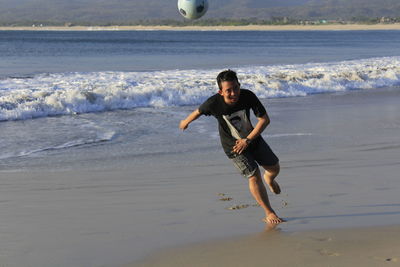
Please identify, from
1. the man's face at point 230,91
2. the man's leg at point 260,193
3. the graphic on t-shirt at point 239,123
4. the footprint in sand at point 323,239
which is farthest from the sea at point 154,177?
the man's face at point 230,91

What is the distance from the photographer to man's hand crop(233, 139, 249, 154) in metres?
6.43

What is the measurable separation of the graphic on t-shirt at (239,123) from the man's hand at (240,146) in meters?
0.08

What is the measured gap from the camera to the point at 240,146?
6434mm

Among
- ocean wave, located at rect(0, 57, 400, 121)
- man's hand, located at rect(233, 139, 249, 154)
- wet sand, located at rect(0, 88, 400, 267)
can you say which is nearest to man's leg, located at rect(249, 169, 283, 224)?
wet sand, located at rect(0, 88, 400, 267)

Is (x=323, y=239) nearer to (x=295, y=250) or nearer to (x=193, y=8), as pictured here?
(x=295, y=250)

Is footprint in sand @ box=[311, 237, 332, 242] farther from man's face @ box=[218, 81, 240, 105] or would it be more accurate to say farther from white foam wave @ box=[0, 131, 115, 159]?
white foam wave @ box=[0, 131, 115, 159]

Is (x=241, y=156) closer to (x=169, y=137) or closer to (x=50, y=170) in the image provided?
(x=50, y=170)

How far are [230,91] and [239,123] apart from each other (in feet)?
1.11

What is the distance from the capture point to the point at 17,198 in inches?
299

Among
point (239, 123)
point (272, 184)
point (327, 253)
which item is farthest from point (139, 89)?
point (327, 253)

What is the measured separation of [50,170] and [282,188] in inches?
117

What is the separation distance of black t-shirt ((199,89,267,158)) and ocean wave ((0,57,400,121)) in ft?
32.3

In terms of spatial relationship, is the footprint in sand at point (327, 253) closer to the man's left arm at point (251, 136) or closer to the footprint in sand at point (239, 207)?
the man's left arm at point (251, 136)

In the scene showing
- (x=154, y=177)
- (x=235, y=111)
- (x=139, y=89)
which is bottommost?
(x=139, y=89)
